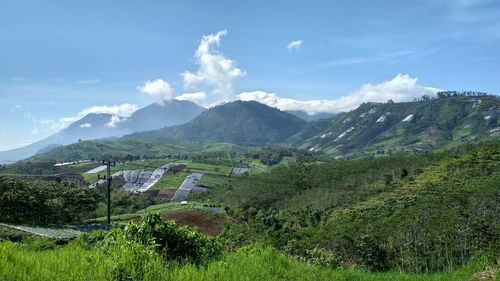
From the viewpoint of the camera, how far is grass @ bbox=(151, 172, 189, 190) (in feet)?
558

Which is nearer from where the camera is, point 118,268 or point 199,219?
point 118,268

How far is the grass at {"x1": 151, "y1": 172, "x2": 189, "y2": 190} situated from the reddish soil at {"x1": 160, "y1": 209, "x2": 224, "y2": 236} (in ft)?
213

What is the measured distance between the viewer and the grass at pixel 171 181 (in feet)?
558

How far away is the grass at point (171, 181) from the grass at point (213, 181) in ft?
27.3

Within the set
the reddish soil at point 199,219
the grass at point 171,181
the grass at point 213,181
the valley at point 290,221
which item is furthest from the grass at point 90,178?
the reddish soil at point 199,219

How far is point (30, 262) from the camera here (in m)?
7.16

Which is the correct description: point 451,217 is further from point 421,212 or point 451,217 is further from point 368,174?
point 368,174

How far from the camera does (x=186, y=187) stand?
16600cm

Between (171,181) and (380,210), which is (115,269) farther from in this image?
(171,181)

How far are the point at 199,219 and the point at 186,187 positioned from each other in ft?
222

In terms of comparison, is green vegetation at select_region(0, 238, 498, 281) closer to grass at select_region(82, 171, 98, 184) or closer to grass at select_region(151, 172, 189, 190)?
grass at select_region(151, 172, 189, 190)

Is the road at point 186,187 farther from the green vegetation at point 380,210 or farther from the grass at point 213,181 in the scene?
the green vegetation at point 380,210

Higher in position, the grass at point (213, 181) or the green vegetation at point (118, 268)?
the green vegetation at point (118, 268)

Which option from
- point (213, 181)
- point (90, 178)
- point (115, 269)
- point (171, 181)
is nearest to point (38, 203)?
point (115, 269)
